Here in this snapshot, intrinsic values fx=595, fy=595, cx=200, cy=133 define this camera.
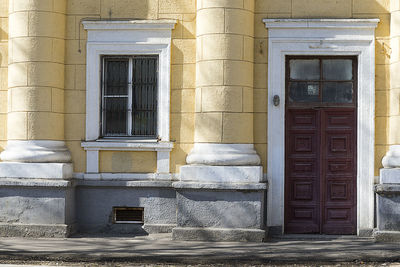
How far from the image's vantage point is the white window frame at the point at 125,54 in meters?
11.1

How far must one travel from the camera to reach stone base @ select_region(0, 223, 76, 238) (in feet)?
35.3

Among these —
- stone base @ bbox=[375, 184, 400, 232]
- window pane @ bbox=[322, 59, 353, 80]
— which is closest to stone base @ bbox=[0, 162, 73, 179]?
window pane @ bbox=[322, 59, 353, 80]

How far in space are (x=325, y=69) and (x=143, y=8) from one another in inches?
142

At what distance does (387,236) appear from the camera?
10305 millimetres

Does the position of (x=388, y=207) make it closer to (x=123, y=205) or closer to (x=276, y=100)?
(x=276, y=100)

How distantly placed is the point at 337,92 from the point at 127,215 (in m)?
4.56

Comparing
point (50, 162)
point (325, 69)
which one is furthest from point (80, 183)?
point (325, 69)

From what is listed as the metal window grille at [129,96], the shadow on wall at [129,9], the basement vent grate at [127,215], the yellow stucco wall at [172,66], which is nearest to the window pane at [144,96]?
the metal window grille at [129,96]

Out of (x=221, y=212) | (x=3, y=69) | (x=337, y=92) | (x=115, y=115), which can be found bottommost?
(x=221, y=212)

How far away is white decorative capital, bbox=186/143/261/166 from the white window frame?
2.24 ft

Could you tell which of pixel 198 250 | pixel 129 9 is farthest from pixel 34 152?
pixel 198 250

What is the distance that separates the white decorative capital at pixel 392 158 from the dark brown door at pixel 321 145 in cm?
59

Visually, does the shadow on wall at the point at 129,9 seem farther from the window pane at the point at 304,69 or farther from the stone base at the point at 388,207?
the stone base at the point at 388,207

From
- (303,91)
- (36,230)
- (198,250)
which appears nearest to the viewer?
(198,250)
